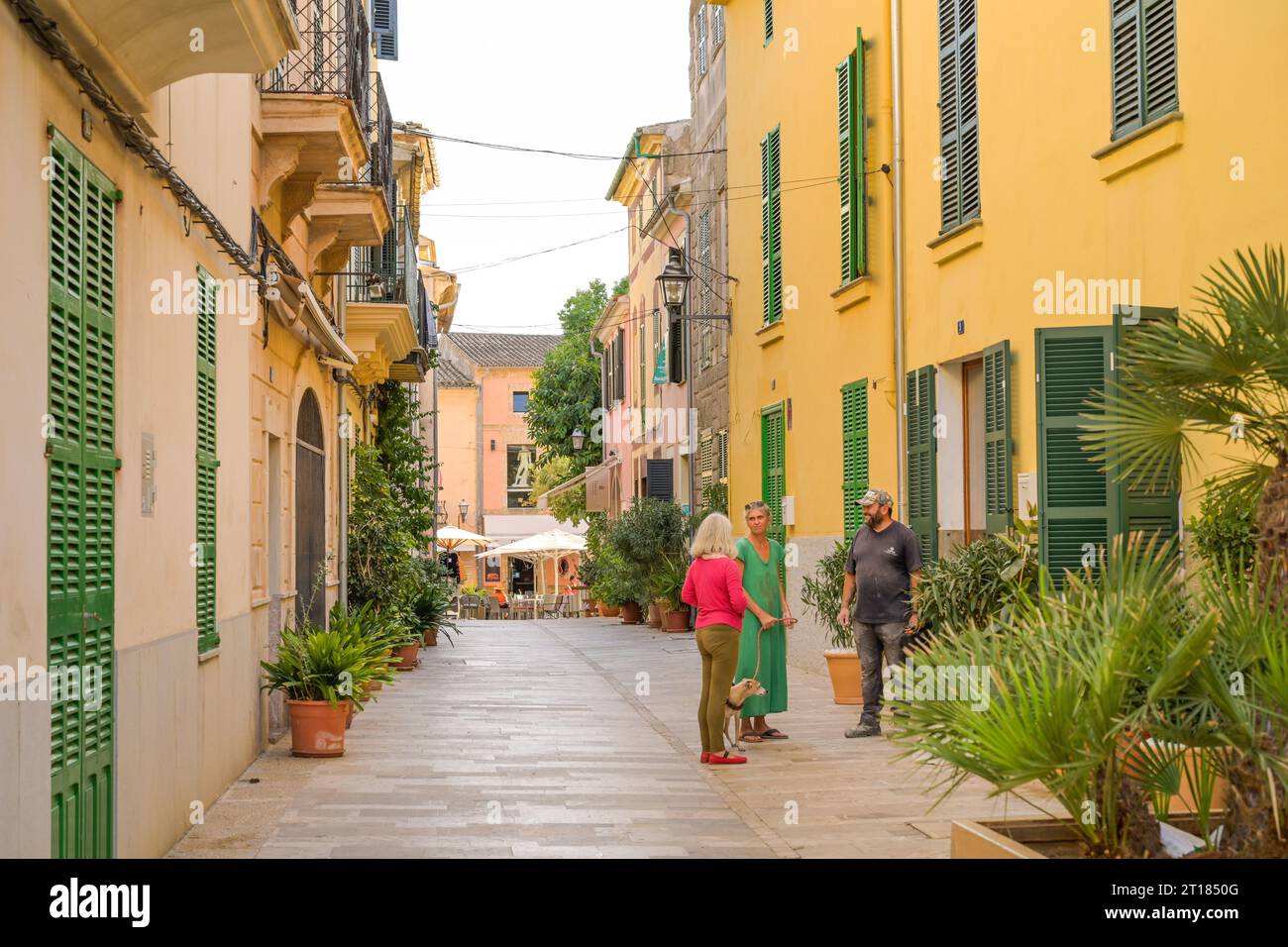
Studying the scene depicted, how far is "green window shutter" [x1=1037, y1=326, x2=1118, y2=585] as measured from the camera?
10242 millimetres

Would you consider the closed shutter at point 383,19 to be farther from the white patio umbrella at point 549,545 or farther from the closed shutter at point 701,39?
the white patio umbrella at point 549,545

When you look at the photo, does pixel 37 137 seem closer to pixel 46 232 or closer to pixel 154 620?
pixel 46 232

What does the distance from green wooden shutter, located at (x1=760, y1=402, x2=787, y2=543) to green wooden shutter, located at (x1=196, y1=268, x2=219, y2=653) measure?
36.5ft

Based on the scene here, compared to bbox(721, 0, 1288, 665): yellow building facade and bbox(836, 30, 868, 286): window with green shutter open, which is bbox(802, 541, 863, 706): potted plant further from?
bbox(836, 30, 868, 286): window with green shutter open

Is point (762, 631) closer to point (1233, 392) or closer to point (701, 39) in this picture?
point (1233, 392)

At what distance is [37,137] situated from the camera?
18.6 feet

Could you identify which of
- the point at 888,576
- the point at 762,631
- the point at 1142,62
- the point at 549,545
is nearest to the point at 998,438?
the point at 888,576

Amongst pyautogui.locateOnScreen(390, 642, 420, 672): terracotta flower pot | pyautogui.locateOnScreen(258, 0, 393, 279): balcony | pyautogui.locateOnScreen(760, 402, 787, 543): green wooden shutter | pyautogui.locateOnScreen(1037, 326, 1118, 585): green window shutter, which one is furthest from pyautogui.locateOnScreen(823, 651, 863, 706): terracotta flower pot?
pyautogui.locateOnScreen(390, 642, 420, 672): terracotta flower pot

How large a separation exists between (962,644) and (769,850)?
312 centimetres
